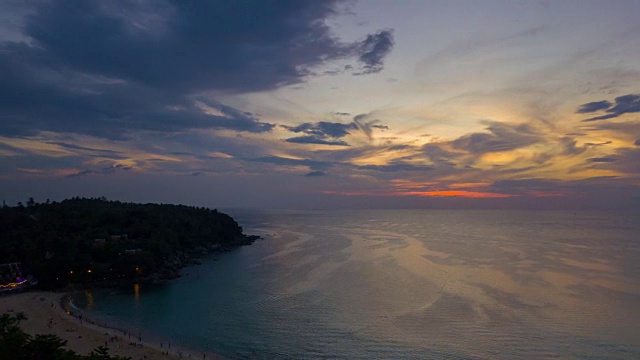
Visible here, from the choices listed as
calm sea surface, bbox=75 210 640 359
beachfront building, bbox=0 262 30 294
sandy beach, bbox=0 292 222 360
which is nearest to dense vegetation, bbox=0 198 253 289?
beachfront building, bbox=0 262 30 294

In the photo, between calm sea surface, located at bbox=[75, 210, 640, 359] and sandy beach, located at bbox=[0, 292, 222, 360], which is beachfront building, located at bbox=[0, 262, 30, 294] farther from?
calm sea surface, located at bbox=[75, 210, 640, 359]

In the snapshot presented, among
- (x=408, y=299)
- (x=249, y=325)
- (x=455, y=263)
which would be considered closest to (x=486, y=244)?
(x=455, y=263)

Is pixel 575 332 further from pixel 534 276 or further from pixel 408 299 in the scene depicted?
pixel 534 276

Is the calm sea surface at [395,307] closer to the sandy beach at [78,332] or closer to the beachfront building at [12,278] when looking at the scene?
the sandy beach at [78,332]

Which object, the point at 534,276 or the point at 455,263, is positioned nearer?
the point at 534,276

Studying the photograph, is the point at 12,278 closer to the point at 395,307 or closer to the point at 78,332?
the point at 78,332
